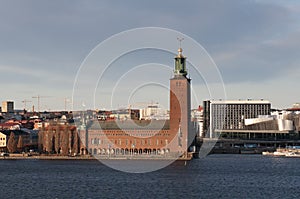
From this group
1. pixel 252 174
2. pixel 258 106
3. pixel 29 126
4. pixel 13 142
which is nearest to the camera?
pixel 252 174

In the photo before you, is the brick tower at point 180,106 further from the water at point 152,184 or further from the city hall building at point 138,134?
the water at point 152,184

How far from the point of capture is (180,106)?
52469 mm

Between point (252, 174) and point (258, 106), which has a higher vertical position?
point (258, 106)

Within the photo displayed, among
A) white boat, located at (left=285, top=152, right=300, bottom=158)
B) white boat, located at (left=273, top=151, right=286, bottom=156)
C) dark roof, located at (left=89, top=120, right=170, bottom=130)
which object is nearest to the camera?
dark roof, located at (left=89, top=120, right=170, bottom=130)

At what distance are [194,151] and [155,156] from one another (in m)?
5.10

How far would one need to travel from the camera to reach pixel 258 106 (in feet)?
336

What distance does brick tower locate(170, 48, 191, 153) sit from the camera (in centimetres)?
5247

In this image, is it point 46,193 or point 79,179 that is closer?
point 46,193

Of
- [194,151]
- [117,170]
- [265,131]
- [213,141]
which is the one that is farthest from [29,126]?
[117,170]

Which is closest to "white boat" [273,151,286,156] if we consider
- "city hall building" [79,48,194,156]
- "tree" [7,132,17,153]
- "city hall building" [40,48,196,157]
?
"city hall building" [40,48,196,157]

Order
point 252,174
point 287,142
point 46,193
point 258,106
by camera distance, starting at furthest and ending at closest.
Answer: point 258,106
point 287,142
point 252,174
point 46,193

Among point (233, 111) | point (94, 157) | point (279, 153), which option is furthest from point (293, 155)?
point (233, 111)

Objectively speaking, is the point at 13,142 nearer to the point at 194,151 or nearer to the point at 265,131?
the point at 194,151

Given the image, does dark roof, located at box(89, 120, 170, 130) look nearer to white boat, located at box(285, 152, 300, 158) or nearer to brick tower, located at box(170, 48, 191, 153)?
brick tower, located at box(170, 48, 191, 153)
